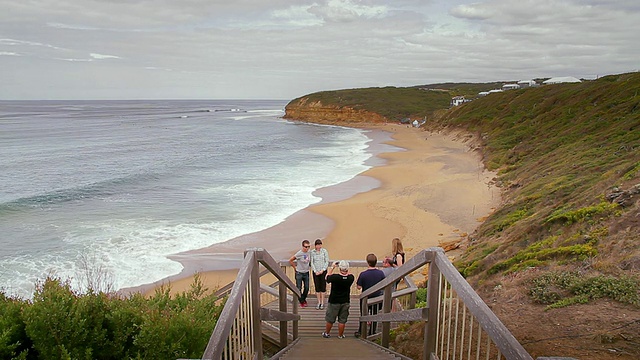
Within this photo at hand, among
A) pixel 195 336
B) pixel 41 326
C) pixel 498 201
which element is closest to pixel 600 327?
pixel 195 336

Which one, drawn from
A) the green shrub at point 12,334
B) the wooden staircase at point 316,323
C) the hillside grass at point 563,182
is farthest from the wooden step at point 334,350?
the hillside grass at point 563,182

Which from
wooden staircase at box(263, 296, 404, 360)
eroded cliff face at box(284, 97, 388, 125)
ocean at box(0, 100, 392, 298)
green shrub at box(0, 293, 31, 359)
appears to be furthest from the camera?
eroded cliff face at box(284, 97, 388, 125)

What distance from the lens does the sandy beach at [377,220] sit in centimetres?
1552

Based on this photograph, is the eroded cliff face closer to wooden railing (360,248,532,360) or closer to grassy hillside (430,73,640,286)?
grassy hillside (430,73,640,286)

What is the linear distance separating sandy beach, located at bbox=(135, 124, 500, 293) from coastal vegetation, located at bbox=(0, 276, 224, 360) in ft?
28.0

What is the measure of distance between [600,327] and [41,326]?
18.5ft

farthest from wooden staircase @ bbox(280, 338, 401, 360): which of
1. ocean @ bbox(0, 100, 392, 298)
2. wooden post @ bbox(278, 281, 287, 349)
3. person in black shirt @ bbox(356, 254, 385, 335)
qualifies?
ocean @ bbox(0, 100, 392, 298)

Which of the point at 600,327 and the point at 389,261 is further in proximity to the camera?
the point at 389,261

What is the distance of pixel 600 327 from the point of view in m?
5.07

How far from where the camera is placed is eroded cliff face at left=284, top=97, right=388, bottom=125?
94.2 m

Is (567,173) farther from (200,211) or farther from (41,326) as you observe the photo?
(41,326)

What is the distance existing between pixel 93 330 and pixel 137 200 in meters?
22.4

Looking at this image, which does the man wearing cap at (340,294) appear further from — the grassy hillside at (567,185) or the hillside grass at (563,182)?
the grassy hillside at (567,185)

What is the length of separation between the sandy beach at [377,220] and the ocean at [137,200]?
3.27 feet
